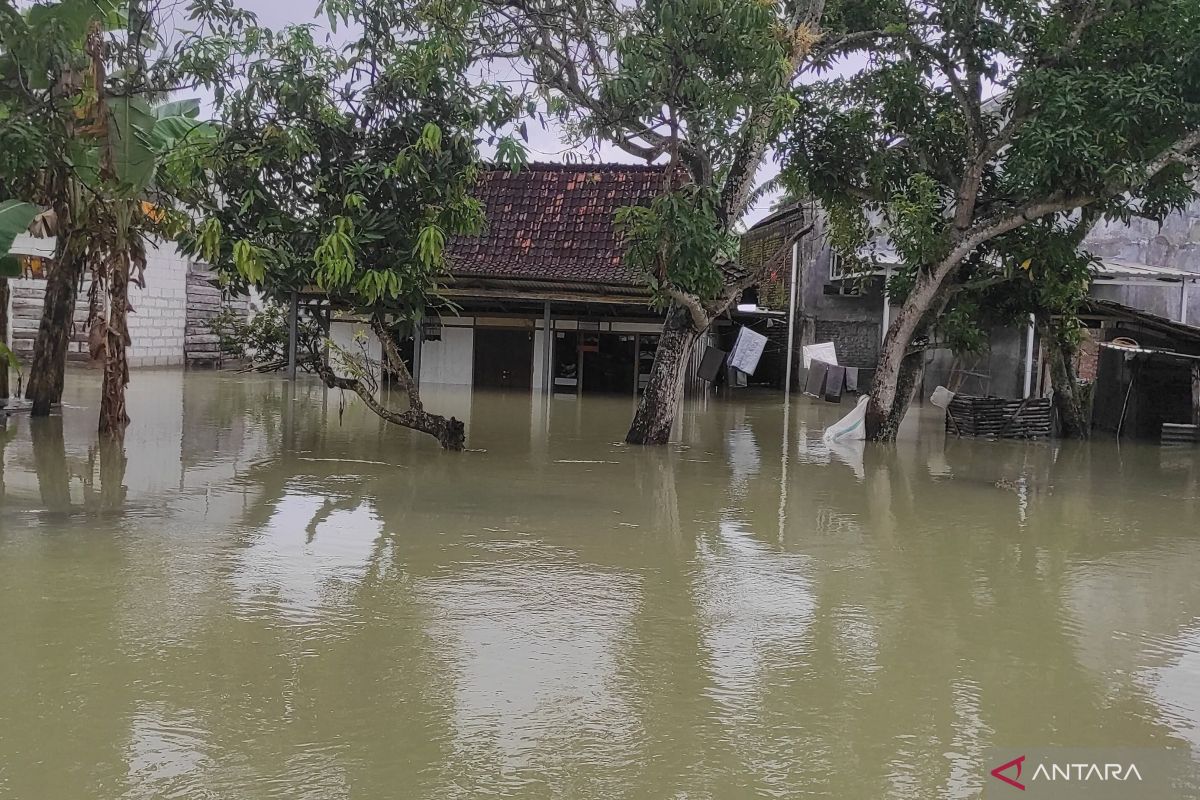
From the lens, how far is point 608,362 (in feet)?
71.6

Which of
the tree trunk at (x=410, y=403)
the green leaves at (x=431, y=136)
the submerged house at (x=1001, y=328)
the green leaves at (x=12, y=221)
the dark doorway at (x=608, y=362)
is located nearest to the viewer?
the green leaves at (x=12, y=221)

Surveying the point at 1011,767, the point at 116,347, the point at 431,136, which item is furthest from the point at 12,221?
the point at 1011,767

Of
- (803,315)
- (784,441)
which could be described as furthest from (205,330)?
(784,441)

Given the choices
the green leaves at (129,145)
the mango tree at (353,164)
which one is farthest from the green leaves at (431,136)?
the green leaves at (129,145)

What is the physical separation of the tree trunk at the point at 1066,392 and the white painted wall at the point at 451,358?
38.2 feet

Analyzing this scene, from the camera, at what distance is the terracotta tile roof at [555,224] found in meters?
19.2

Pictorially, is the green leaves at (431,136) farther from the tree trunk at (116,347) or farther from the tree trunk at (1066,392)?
the tree trunk at (1066,392)

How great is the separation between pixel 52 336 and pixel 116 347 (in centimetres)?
267

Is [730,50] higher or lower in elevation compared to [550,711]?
higher

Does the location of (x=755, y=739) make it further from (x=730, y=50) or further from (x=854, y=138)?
(x=854, y=138)

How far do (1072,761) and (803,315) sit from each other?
21541mm

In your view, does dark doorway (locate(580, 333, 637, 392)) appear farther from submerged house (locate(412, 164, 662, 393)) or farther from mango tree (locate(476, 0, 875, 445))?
mango tree (locate(476, 0, 875, 445))

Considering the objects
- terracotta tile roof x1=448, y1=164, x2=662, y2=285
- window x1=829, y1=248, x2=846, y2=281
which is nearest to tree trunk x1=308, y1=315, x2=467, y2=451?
terracotta tile roof x1=448, y1=164, x2=662, y2=285

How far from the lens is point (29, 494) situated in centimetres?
798
